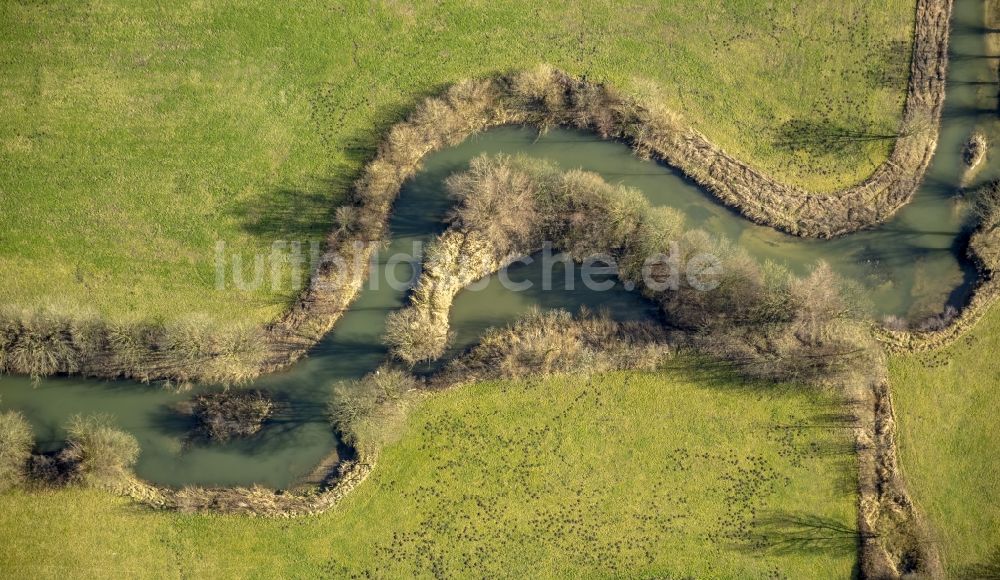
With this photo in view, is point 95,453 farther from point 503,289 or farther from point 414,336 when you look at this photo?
point 503,289

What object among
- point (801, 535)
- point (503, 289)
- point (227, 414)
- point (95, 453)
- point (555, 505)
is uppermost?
point (503, 289)

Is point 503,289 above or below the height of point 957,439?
above

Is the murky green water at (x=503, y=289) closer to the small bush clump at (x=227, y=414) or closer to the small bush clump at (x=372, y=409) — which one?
the small bush clump at (x=227, y=414)

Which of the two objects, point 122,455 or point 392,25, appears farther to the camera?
point 392,25

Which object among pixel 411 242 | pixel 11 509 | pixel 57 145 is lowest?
pixel 11 509

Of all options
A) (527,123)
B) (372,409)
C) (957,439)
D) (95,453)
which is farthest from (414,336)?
(957,439)

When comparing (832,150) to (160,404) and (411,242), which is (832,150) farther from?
(160,404)

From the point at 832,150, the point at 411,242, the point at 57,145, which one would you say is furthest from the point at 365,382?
the point at 832,150
